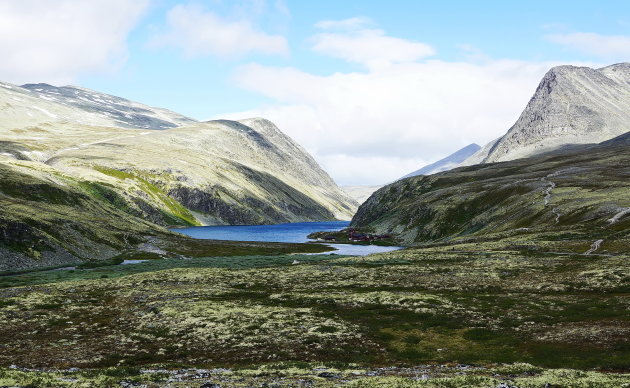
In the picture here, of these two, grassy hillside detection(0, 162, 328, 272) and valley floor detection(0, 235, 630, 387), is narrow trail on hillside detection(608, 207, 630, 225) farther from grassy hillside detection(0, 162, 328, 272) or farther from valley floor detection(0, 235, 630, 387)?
grassy hillside detection(0, 162, 328, 272)

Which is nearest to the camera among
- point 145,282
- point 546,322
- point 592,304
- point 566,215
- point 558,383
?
→ point 558,383

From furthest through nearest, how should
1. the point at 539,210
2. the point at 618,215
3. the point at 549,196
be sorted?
the point at 549,196, the point at 539,210, the point at 618,215

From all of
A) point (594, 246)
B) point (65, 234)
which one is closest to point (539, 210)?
point (594, 246)

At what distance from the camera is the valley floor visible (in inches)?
1244

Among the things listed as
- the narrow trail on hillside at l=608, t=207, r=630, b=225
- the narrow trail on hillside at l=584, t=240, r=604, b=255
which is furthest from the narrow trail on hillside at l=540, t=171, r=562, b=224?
the narrow trail on hillside at l=584, t=240, r=604, b=255

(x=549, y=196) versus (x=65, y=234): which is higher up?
(x=549, y=196)

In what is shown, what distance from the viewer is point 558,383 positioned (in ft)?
88.8

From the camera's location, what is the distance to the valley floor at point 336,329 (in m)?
31.6

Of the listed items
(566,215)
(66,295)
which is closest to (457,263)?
(566,215)

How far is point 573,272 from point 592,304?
1816 centimetres

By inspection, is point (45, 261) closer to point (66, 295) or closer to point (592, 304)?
point (66, 295)

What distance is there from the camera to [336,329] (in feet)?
148

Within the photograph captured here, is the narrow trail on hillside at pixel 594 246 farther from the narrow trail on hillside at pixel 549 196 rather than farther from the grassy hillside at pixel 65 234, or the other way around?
the grassy hillside at pixel 65 234

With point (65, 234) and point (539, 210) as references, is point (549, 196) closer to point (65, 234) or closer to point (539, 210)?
point (539, 210)
